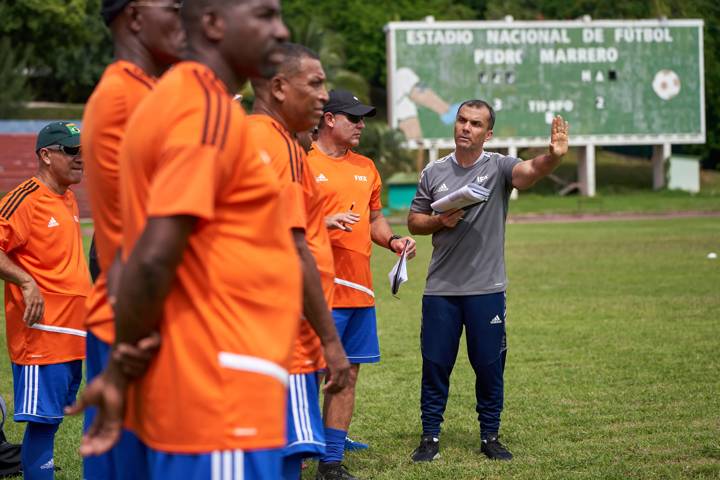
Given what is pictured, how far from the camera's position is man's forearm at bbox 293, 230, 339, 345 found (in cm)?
417

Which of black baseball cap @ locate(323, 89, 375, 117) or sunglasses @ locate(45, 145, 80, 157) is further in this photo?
black baseball cap @ locate(323, 89, 375, 117)

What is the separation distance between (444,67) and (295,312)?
154 feet

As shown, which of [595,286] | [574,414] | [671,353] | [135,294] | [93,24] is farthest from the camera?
[93,24]

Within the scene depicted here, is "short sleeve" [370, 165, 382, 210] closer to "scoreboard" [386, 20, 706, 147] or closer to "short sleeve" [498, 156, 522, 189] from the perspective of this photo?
"short sleeve" [498, 156, 522, 189]

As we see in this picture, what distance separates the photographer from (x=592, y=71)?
50656mm

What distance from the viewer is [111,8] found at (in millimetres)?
3658

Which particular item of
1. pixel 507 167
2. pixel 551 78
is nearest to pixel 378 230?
pixel 507 167

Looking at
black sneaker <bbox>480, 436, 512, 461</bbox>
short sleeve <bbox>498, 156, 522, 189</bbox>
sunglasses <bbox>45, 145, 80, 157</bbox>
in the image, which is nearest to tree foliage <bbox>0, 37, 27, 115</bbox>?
short sleeve <bbox>498, 156, 522, 189</bbox>

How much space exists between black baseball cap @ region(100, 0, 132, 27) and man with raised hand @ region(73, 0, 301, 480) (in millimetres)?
769

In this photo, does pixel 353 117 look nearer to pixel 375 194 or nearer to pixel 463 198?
pixel 375 194

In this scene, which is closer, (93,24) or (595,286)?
(595,286)

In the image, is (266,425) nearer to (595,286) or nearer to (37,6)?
(595,286)

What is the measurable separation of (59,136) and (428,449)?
3.32m

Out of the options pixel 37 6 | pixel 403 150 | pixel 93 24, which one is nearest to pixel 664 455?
pixel 403 150
